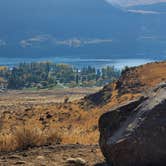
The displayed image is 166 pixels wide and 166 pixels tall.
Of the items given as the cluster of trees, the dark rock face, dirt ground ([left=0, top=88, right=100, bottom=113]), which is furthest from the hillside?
the cluster of trees

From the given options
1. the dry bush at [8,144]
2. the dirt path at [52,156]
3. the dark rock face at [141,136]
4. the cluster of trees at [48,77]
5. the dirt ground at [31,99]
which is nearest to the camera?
the dark rock face at [141,136]

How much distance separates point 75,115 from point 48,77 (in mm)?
131385

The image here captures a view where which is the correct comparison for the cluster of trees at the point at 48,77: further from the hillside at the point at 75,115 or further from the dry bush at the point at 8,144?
the dry bush at the point at 8,144

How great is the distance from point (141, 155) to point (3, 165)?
8.64 feet

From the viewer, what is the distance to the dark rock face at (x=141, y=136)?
7.78m

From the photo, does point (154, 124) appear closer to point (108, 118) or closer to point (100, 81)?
point (108, 118)

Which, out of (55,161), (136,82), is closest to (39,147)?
(55,161)

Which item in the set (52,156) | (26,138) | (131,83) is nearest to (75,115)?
(131,83)

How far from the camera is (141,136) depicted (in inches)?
311

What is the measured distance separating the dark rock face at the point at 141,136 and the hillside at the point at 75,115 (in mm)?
2645

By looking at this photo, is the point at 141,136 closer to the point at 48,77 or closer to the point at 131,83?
the point at 131,83

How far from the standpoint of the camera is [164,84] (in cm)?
909

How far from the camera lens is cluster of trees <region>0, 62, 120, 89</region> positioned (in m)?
156

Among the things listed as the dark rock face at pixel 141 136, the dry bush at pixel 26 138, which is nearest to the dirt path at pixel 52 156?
the dry bush at pixel 26 138
